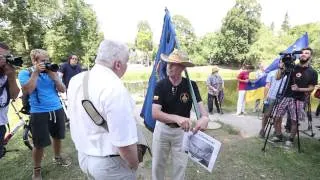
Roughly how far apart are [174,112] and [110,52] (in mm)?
1575

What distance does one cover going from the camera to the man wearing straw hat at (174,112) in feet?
10.7

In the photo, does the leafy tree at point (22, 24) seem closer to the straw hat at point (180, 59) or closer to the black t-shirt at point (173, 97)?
the black t-shirt at point (173, 97)

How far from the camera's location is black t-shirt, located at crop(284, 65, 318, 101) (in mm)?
5691

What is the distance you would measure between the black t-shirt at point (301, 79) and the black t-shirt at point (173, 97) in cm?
323

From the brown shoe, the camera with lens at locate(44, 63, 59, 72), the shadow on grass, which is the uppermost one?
the camera with lens at locate(44, 63, 59, 72)

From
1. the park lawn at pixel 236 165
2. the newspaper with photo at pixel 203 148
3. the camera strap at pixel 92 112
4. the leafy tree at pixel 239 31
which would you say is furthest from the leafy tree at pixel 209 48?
the camera strap at pixel 92 112

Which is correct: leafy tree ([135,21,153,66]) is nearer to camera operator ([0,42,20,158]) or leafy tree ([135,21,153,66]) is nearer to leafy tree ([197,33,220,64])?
leafy tree ([197,33,220,64])

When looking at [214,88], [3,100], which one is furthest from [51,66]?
[214,88]

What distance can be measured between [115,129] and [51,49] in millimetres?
36506

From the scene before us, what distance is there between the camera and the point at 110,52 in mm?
2090

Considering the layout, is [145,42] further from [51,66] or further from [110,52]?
[110,52]

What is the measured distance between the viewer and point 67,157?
535cm

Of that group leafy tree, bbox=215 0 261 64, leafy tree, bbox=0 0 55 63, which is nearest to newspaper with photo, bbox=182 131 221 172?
leafy tree, bbox=0 0 55 63

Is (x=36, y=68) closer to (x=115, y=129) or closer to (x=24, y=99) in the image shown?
(x=24, y=99)
